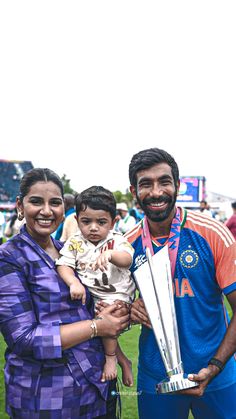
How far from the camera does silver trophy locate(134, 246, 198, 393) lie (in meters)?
2.00

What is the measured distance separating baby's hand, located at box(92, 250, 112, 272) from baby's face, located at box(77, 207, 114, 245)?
0.70 ft

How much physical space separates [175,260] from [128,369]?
762mm

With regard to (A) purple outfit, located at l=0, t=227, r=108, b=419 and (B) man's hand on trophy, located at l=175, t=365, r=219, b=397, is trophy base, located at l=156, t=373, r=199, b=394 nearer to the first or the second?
(B) man's hand on trophy, located at l=175, t=365, r=219, b=397

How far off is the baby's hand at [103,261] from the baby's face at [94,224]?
0.70 feet

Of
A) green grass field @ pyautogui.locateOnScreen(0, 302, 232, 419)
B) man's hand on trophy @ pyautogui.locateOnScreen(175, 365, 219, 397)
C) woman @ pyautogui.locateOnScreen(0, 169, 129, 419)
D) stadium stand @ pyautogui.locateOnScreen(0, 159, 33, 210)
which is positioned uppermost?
stadium stand @ pyautogui.locateOnScreen(0, 159, 33, 210)

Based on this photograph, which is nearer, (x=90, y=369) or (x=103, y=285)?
(x=90, y=369)

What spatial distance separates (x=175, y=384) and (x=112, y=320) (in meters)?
0.42

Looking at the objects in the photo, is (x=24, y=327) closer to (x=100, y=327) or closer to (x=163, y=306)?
(x=100, y=327)

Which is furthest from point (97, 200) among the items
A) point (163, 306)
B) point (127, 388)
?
point (127, 388)

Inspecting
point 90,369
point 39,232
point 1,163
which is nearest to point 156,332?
point 90,369

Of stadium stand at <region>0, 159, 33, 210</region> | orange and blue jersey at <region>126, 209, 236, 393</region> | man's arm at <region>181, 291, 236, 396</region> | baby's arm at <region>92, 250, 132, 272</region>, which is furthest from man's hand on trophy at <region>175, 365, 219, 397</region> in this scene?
stadium stand at <region>0, 159, 33, 210</region>

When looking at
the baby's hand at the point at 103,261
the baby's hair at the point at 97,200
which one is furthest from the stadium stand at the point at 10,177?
the baby's hand at the point at 103,261

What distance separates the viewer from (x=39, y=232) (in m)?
2.12

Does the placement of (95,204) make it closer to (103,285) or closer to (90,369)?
(103,285)
